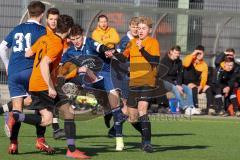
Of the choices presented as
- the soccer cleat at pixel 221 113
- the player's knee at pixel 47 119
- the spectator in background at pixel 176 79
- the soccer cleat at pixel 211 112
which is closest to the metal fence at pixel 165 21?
the spectator in background at pixel 176 79

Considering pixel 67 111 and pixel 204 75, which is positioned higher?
pixel 67 111

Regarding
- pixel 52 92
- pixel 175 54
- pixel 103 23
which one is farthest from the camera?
pixel 175 54

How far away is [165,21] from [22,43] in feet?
36.4

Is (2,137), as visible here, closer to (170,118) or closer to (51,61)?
(51,61)

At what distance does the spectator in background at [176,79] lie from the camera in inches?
808

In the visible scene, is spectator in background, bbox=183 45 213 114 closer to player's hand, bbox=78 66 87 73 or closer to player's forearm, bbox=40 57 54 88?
player's hand, bbox=78 66 87 73

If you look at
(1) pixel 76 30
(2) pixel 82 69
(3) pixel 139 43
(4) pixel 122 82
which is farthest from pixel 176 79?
(1) pixel 76 30

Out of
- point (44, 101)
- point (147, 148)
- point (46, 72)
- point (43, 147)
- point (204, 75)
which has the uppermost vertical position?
point (46, 72)

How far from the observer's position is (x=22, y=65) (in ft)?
35.7

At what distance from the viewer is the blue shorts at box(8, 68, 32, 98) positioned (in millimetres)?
10805

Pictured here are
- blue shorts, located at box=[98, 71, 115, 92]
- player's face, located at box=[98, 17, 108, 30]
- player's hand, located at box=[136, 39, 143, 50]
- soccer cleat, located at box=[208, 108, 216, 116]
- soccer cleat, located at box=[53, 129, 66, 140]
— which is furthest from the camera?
soccer cleat, located at box=[208, 108, 216, 116]

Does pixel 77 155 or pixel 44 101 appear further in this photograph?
pixel 44 101

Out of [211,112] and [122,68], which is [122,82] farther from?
[211,112]

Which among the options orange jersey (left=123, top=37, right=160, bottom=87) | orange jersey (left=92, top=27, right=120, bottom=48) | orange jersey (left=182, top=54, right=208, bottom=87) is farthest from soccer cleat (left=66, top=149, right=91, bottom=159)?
orange jersey (left=182, top=54, right=208, bottom=87)
